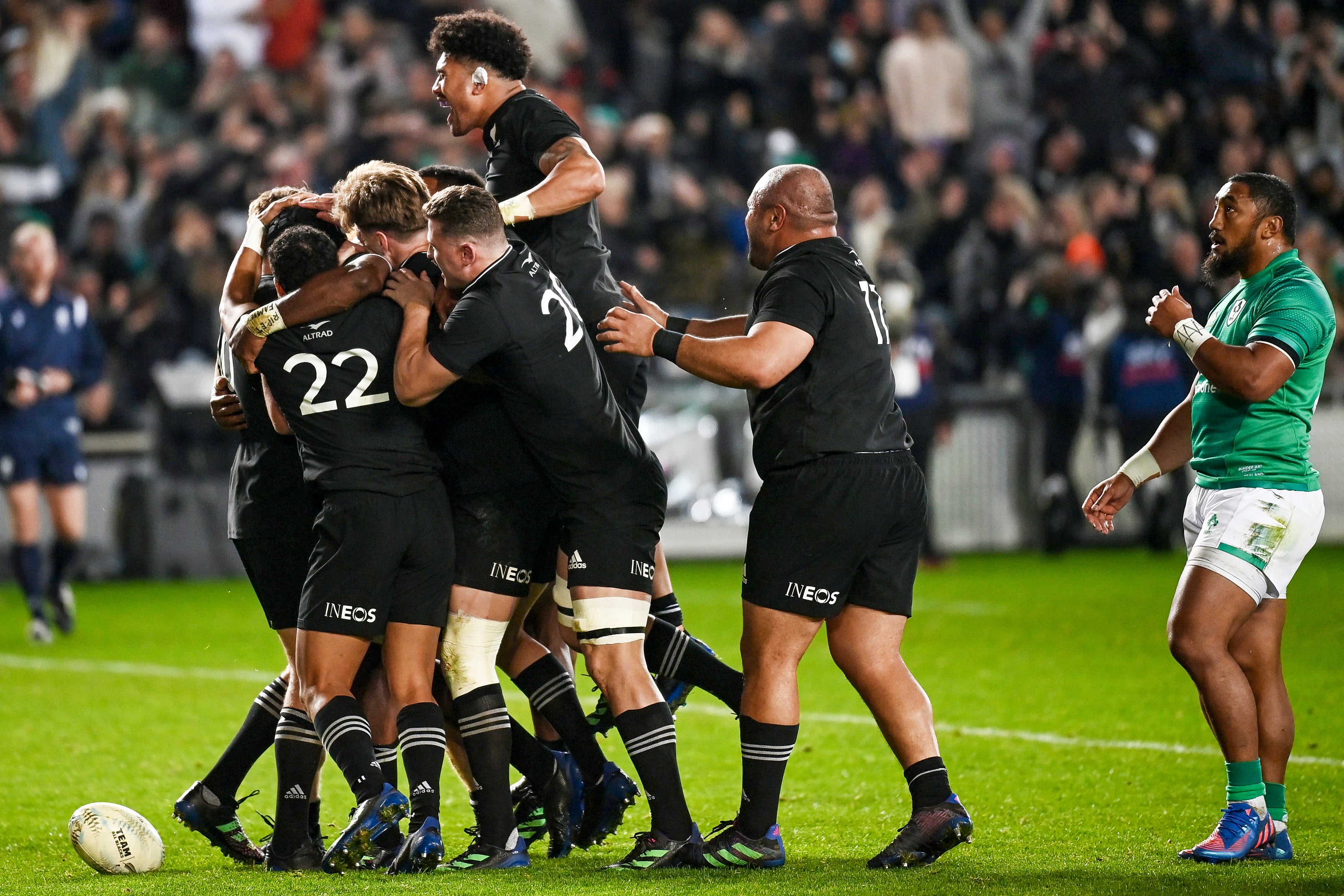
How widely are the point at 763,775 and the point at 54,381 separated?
24.5 feet

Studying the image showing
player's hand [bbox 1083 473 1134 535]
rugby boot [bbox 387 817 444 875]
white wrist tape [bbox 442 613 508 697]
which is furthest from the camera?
player's hand [bbox 1083 473 1134 535]

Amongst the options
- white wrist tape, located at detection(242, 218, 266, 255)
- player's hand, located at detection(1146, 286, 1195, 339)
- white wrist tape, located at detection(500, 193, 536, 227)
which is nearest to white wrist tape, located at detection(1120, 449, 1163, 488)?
player's hand, located at detection(1146, 286, 1195, 339)

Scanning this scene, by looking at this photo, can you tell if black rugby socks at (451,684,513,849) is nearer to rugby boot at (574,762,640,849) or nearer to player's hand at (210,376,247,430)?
rugby boot at (574,762,640,849)

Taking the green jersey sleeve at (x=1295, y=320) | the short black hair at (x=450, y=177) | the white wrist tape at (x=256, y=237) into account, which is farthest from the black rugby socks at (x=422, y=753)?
the green jersey sleeve at (x=1295, y=320)

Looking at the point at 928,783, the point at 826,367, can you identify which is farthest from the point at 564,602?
the point at 928,783

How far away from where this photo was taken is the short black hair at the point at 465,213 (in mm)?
5055

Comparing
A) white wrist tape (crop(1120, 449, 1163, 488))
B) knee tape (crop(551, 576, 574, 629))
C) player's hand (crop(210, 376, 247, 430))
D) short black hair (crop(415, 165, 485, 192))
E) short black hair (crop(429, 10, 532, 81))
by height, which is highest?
short black hair (crop(429, 10, 532, 81))

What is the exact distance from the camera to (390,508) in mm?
5156

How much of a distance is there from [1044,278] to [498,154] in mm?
9779

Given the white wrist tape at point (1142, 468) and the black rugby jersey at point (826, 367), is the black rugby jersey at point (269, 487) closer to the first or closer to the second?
the black rugby jersey at point (826, 367)

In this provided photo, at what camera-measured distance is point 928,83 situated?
18250 millimetres

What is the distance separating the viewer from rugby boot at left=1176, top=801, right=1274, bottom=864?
5.01m

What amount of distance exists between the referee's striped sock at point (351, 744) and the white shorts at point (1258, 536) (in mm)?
2590

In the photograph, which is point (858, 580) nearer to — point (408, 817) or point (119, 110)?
point (408, 817)
